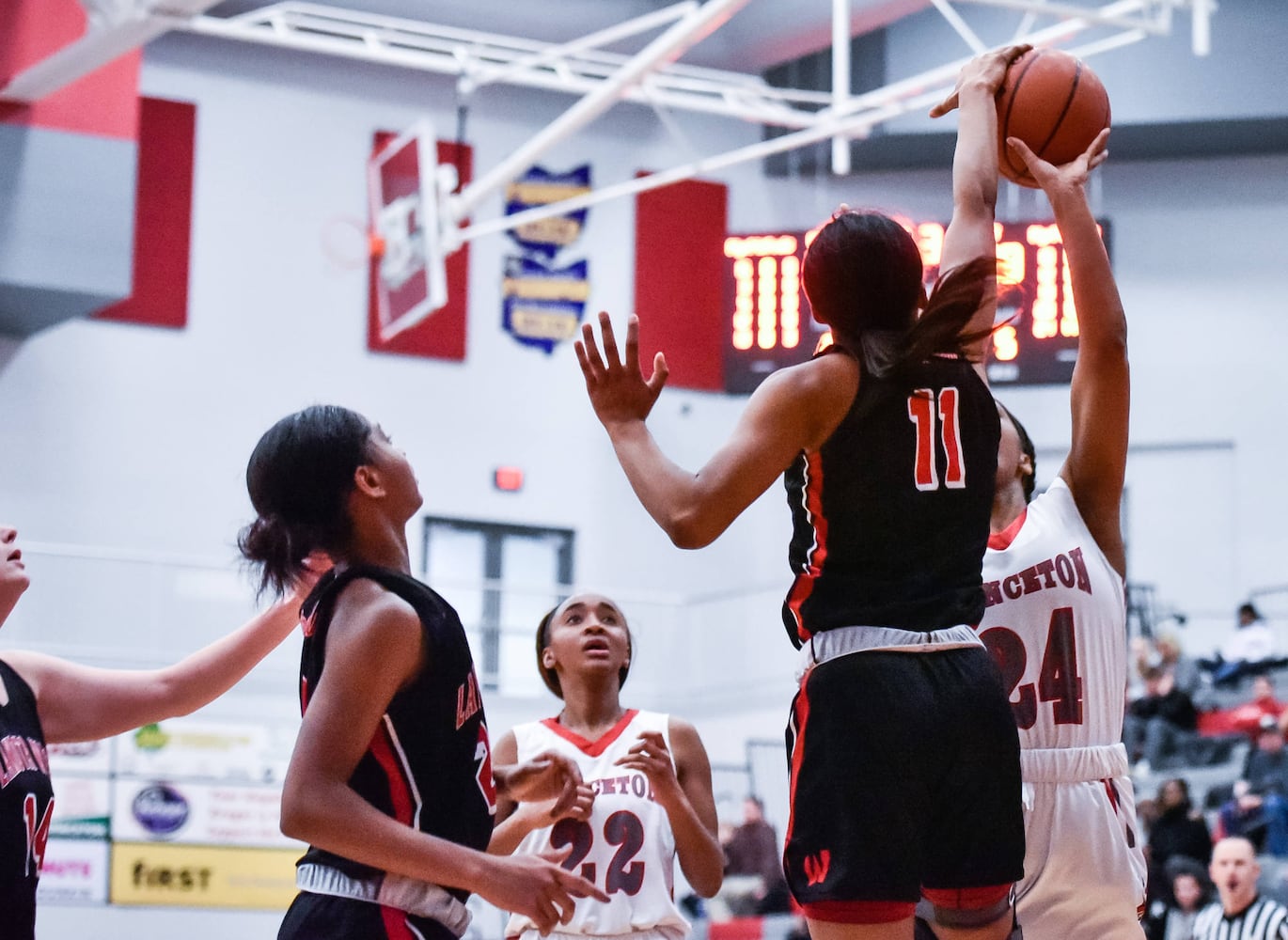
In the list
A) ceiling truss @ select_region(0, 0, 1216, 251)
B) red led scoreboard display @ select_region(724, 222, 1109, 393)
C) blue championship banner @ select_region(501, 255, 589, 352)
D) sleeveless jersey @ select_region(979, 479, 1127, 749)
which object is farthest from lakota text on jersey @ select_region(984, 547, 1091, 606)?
blue championship banner @ select_region(501, 255, 589, 352)

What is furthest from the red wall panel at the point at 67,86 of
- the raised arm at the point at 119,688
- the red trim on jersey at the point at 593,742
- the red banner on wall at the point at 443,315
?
the raised arm at the point at 119,688

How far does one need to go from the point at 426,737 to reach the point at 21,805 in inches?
43.9

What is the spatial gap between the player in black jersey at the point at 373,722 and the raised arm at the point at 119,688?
75cm

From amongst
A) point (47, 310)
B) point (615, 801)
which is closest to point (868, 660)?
point (615, 801)

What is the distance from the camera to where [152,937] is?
1240 centimetres

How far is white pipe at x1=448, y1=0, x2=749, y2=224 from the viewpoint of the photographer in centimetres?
1167

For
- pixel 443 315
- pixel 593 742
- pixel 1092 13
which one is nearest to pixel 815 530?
pixel 593 742

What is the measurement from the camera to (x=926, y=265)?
520 inches

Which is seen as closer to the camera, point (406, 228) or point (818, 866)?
point (818, 866)

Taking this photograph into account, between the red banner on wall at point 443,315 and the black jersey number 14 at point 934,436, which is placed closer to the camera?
the black jersey number 14 at point 934,436

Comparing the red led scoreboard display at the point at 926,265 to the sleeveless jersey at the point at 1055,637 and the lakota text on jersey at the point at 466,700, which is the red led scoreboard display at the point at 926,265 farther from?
the lakota text on jersey at the point at 466,700

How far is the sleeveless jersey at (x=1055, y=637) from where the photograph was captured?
11.8ft

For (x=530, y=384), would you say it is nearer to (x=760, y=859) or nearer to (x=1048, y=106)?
(x=760, y=859)

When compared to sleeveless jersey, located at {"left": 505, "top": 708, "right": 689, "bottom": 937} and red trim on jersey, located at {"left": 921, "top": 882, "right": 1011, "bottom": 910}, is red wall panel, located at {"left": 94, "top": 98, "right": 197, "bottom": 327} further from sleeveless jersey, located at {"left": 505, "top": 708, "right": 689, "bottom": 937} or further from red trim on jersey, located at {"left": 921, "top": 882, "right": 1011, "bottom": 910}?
red trim on jersey, located at {"left": 921, "top": 882, "right": 1011, "bottom": 910}
